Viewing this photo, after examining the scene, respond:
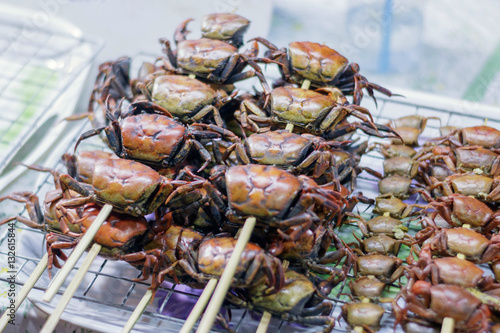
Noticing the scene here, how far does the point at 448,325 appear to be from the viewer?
252 centimetres

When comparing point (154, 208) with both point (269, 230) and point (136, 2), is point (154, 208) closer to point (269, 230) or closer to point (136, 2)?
point (269, 230)

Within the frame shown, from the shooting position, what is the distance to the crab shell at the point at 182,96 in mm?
3406

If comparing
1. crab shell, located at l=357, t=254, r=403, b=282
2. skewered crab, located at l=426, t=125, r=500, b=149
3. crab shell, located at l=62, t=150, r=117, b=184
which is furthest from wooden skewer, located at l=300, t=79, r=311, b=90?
crab shell, located at l=62, t=150, r=117, b=184

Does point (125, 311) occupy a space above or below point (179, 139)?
below

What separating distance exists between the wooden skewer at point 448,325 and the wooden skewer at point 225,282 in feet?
3.44

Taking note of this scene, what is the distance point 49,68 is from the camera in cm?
492

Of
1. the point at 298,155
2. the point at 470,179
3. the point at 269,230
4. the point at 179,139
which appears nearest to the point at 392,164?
the point at 470,179

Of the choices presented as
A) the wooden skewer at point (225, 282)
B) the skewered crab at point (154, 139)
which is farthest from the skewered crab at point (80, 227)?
the wooden skewer at point (225, 282)

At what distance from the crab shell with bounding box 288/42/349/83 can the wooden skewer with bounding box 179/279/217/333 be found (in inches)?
64.2

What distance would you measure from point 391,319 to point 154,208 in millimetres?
1471

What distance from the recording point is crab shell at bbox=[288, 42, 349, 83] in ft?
11.5

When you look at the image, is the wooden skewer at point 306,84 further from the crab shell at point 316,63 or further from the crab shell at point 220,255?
the crab shell at point 220,255

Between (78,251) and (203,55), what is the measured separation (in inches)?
64.6

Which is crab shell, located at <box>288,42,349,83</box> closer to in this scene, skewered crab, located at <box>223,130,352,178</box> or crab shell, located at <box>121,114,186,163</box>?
skewered crab, located at <box>223,130,352,178</box>
